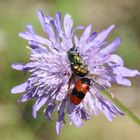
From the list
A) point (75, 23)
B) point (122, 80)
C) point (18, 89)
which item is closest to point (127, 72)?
point (122, 80)

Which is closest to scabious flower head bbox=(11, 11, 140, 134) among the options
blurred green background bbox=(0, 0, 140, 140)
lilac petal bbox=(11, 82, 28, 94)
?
lilac petal bbox=(11, 82, 28, 94)

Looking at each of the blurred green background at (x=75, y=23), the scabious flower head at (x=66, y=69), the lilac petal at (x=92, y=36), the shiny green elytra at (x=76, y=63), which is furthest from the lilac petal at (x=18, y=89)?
the blurred green background at (x=75, y=23)

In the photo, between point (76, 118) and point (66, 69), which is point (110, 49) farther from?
point (76, 118)

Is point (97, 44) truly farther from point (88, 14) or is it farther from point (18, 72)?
point (88, 14)

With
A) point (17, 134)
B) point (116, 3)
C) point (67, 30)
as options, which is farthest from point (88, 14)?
point (67, 30)

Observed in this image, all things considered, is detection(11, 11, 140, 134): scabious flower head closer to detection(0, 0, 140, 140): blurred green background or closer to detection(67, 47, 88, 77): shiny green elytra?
detection(67, 47, 88, 77): shiny green elytra

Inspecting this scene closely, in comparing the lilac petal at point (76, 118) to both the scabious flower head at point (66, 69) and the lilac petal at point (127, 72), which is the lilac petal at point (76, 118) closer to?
the scabious flower head at point (66, 69)

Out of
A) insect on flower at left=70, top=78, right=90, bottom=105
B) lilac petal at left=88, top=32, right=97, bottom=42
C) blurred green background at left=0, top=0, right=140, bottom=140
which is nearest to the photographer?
insect on flower at left=70, top=78, right=90, bottom=105
